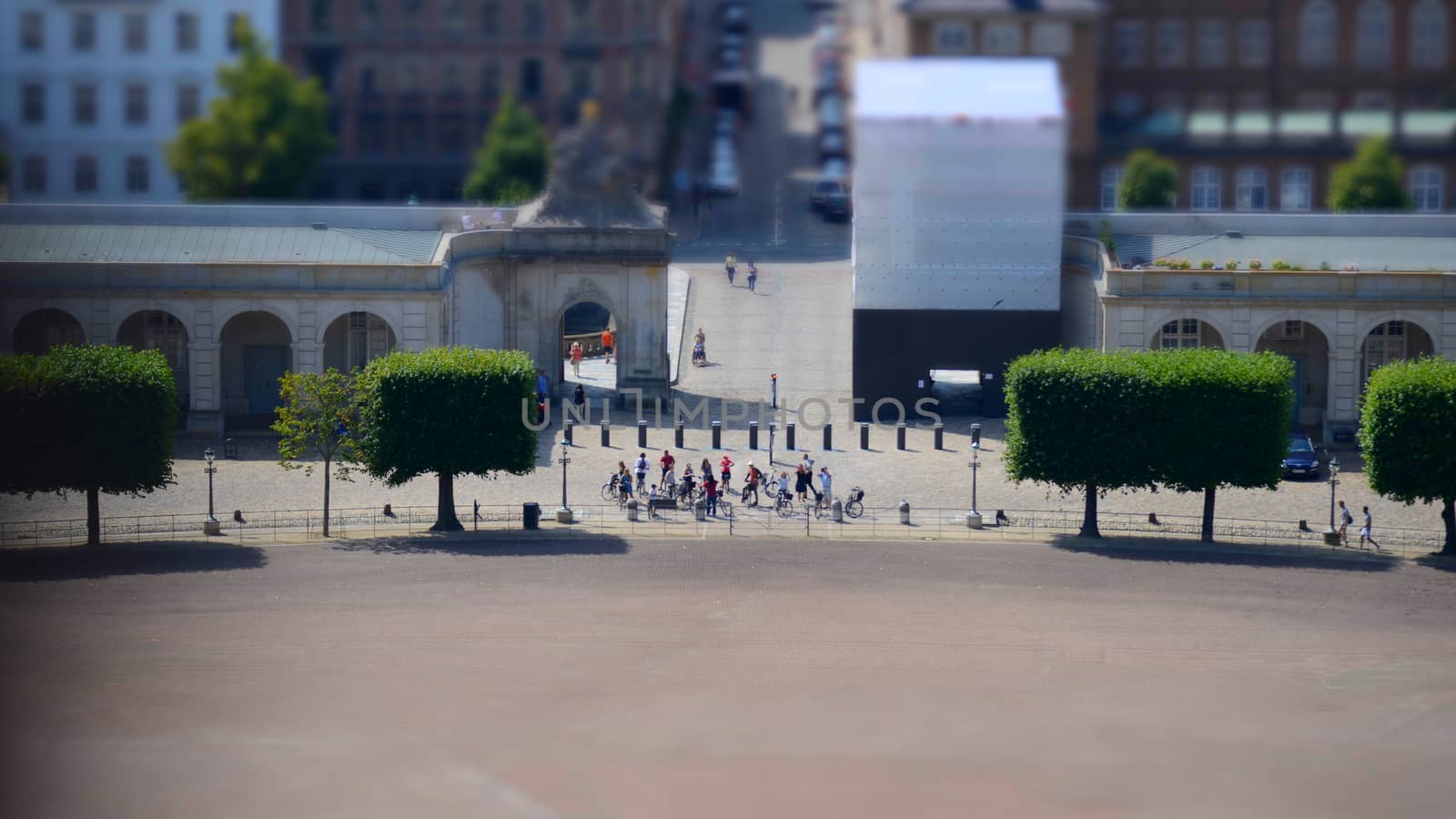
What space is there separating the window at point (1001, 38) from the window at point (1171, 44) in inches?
237

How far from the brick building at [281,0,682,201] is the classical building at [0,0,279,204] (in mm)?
4453

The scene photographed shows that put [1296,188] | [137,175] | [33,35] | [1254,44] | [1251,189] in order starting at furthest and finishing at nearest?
1. [1251,189]
2. [1296,188]
3. [1254,44]
4. [137,175]
5. [33,35]

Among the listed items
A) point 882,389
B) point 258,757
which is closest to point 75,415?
point 258,757

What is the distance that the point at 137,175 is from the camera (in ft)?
349

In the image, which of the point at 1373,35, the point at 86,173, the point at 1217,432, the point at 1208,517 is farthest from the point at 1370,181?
the point at 86,173

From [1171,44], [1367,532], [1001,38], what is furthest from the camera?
[1001,38]

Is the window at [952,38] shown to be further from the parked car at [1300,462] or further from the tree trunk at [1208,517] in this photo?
the tree trunk at [1208,517]

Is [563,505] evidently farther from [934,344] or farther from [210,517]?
[934,344]

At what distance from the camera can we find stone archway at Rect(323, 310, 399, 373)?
99.1m

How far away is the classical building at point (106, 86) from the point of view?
9700 cm

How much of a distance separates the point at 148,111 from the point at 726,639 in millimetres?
48458

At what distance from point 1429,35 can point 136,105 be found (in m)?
53.9

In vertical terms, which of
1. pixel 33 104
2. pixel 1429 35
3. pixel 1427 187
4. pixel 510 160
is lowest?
pixel 1427 187

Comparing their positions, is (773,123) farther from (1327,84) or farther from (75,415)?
(75,415)
